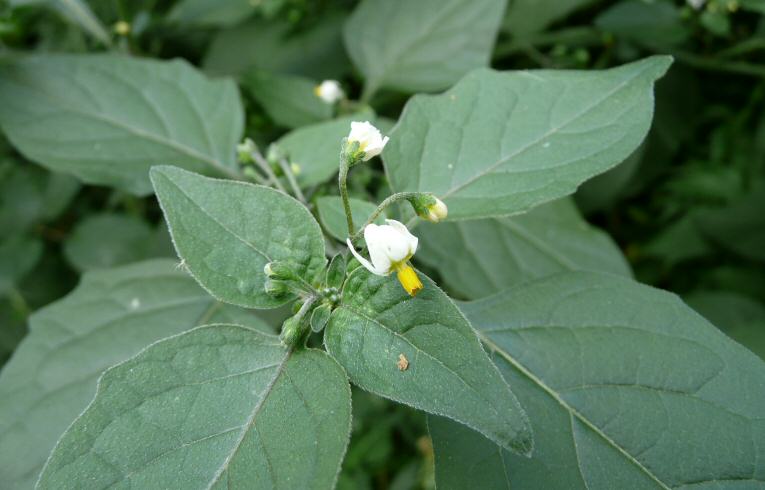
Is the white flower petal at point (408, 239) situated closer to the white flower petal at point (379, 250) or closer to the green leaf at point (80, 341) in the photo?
the white flower petal at point (379, 250)

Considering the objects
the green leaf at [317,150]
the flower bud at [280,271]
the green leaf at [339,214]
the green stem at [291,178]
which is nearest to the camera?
the flower bud at [280,271]

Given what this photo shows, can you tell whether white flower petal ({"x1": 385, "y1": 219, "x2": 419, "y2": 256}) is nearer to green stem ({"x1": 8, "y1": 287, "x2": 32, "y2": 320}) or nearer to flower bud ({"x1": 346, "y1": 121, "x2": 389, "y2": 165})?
flower bud ({"x1": 346, "y1": 121, "x2": 389, "y2": 165})

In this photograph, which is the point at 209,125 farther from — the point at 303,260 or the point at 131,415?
the point at 131,415

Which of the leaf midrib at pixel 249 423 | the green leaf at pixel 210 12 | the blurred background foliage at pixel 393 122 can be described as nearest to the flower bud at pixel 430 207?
the leaf midrib at pixel 249 423

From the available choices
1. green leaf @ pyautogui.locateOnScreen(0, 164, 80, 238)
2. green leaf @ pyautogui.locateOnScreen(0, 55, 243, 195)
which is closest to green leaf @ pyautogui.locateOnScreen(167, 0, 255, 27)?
green leaf @ pyautogui.locateOnScreen(0, 55, 243, 195)

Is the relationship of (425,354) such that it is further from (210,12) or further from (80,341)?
(210,12)

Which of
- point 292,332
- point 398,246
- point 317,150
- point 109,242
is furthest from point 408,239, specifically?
point 109,242
